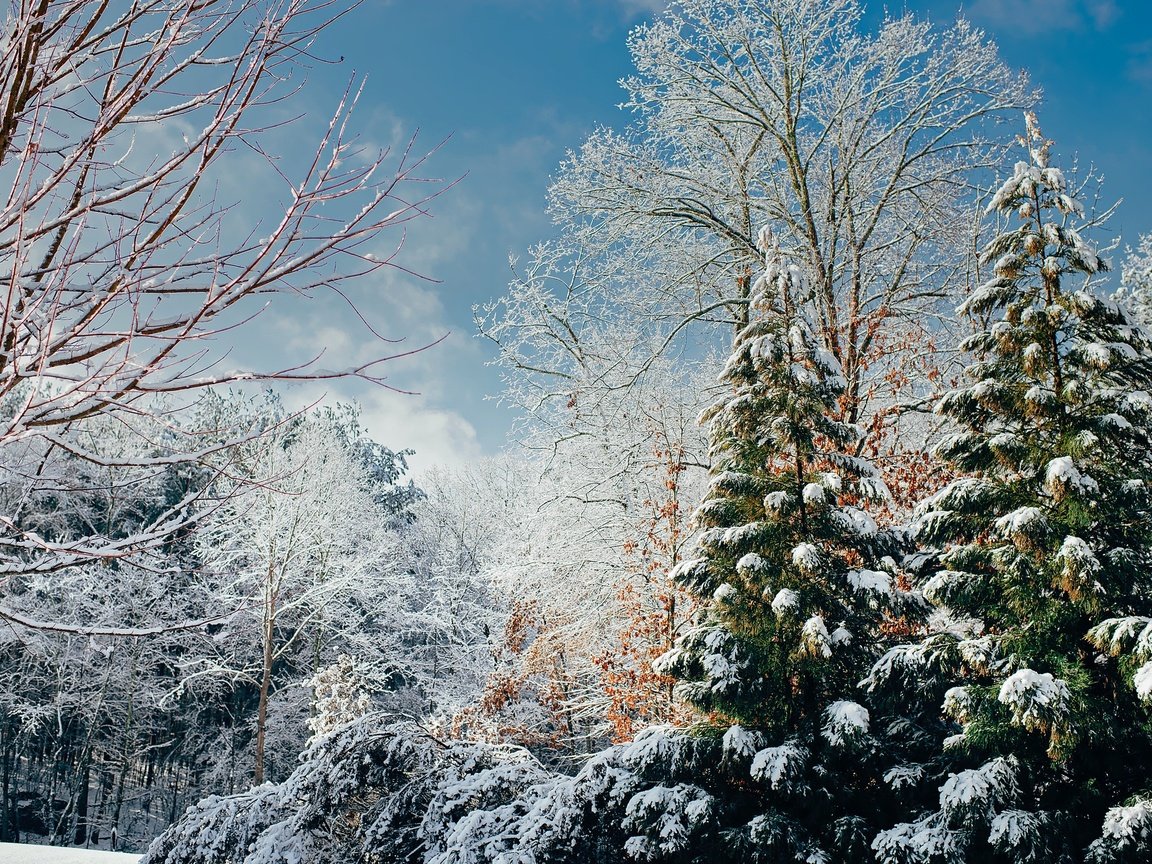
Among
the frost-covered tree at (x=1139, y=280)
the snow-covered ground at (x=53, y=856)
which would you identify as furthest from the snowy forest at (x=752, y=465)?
the frost-covered tree at (x=1139, y=280)

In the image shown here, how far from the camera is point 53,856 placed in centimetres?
895

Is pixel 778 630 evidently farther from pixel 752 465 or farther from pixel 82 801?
pixel 82 801

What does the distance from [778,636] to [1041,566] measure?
2.06 meters

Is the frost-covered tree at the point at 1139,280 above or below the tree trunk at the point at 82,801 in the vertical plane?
above

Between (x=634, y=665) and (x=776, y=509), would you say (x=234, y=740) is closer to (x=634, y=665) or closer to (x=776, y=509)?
(x=634, y=665)

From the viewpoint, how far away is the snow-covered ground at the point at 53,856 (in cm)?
848

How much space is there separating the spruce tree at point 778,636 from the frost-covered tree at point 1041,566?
0.47m

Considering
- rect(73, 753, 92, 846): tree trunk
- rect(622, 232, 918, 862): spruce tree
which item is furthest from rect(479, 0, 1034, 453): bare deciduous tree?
rect(73, 753, 92, 846): tree trunk

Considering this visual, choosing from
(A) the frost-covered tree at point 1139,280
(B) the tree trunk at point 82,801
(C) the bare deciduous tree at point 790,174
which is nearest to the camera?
(C) the bare deciduous tree at point 790,174

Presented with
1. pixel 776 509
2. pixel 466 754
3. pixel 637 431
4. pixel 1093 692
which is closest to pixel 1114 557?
pixel 1093 692

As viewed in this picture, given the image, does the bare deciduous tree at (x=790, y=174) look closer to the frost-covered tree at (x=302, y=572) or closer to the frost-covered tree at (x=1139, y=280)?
the frost-covered tree at (x=302, y=572)

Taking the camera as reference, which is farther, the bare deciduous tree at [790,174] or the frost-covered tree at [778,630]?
the bare deciduous tree at [790,174]

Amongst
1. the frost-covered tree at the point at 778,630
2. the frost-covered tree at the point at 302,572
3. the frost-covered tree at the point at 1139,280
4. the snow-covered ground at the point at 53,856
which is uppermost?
the frost-covered tree at the point at 1139,280

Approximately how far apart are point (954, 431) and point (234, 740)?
2124cm
